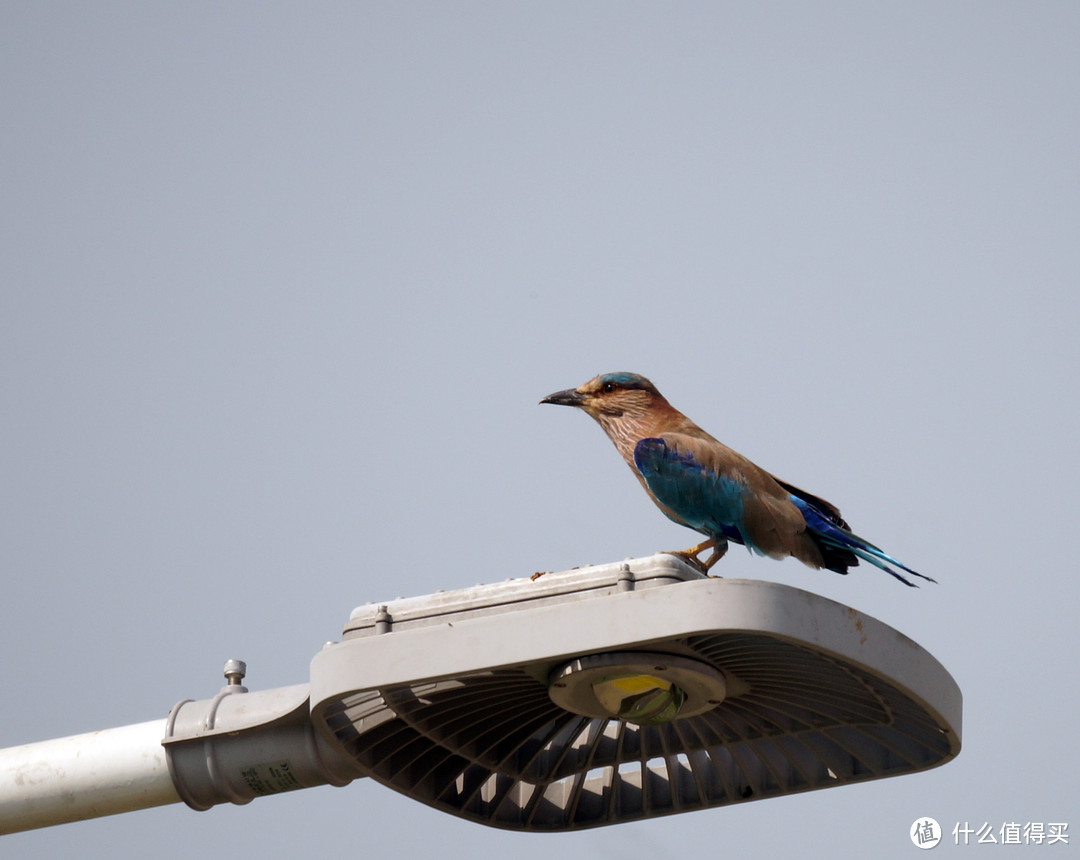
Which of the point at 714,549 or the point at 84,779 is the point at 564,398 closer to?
the point at 714,549

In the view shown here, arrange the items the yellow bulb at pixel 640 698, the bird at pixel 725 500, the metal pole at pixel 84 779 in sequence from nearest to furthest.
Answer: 1. the yellow bulb at pixel 640 698
2. the metal pole at pixel 84 779
3. the bird at pixel 725 500

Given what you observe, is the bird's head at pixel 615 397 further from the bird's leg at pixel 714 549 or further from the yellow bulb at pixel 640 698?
the yellow bulb at pixel 640 698

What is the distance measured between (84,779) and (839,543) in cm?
492

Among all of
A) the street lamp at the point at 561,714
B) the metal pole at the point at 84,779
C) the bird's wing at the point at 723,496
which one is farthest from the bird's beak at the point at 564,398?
the metal pole at the point at 84,779

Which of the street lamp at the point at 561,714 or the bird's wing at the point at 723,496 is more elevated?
the bird's wing at the point at 723,496

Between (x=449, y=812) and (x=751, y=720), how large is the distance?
1.88 m

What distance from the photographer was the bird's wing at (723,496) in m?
10.3

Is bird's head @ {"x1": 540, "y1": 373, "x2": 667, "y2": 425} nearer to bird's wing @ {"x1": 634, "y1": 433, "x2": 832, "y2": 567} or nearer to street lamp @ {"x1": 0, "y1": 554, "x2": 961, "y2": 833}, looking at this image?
bird's wing @ {"x1": 634, "y1": 433, "x2": 832, "y2": 567}

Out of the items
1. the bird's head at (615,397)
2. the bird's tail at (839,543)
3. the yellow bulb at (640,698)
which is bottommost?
the yellow bulb at (640,698)

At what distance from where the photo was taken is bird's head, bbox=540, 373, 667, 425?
11320 mm

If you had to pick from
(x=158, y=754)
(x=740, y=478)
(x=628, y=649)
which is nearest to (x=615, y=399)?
(x=740, y=478)

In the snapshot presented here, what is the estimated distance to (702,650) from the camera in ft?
26.8

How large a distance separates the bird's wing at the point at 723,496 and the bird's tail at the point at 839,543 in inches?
2.8

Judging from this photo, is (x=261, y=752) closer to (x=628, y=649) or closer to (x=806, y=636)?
(x=628, y=649)
